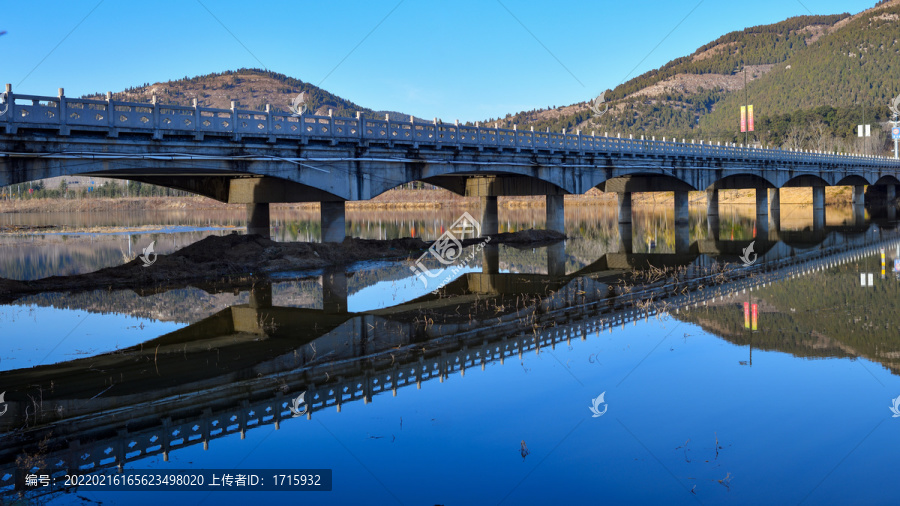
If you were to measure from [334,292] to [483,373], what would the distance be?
408 inches

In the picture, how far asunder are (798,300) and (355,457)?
15.2 m

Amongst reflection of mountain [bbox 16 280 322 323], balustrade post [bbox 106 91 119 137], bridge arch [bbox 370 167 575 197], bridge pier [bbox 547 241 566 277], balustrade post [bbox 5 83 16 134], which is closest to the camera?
reflection of mountain [bbox 16 280 322 323]

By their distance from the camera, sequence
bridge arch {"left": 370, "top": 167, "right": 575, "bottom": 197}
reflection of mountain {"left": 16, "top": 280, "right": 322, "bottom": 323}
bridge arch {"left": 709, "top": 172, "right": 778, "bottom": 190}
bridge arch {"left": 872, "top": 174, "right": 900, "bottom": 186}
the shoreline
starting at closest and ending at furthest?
reflection of mountain {"left": 16, "top": 280, "right": 322, "bottom": 323} < bridge arch {"left": 370, "top": 167, "right": 575, "bottom": 197} < bridge arch {"left": 709, "top": 172, "right": 778, "bottom": 190} < bridge arch {"left": 872, "top": 174, "right": 900, "bottom": 186} < the shoreline

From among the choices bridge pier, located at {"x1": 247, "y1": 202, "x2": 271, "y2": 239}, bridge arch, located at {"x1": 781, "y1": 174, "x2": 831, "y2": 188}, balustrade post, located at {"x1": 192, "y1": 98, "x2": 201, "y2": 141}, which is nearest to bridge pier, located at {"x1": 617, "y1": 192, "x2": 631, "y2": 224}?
bridge arch, located at {"x1": 781, "y1": 174, "x2": 831, "y2": 188}

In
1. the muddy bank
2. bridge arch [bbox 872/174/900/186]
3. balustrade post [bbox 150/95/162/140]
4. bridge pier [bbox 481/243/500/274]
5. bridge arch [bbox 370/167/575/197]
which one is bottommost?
bridge pier [bbox 481/243/500/274]

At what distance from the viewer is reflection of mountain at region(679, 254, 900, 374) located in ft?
46.5

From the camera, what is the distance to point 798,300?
1975 cm

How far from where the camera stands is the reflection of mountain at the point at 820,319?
1416 centimetres

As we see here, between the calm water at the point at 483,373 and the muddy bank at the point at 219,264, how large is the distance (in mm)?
1743

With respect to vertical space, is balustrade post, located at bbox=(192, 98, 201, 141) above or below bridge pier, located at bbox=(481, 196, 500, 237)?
above

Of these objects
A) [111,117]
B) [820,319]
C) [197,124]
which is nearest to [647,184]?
[197,124]

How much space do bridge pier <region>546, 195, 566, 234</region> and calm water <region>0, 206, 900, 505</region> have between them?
794 inches

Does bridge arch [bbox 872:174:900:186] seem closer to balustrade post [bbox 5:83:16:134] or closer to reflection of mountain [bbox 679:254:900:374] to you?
reflection of mountain [bbox 679:254:900:374]

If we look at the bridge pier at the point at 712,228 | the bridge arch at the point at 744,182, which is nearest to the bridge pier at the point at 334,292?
the bridge pier at the point at 712,228
